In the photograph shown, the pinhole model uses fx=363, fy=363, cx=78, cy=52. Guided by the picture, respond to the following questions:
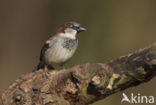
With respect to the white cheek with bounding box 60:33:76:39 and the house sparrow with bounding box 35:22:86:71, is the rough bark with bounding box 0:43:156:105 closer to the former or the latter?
the house sparrow with bounding box 35:22:86:71

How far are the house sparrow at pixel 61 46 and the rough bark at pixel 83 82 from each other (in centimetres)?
68

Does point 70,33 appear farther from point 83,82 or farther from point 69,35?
point 83,82

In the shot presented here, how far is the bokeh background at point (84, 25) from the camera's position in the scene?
5.48 metres

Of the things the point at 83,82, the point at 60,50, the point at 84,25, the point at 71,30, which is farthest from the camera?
the point at 84,25

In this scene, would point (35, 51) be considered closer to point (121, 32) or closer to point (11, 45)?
point (11, 45)

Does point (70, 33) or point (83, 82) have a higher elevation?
point (70, 33)

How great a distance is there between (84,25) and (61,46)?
1654 mm

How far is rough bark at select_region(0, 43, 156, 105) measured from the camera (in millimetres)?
2797

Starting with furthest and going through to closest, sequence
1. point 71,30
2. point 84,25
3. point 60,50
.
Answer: point 84,25
point 71,30
point 60,50

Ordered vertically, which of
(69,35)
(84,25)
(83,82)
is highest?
(84,25)

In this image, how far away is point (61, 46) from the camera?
13.5ft

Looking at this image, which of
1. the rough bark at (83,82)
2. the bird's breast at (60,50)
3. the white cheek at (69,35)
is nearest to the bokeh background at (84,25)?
the white cheek at (69,35)

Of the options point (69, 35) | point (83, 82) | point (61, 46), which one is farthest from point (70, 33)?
point (83, 82)

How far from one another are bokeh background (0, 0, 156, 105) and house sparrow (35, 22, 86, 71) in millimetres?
1205
